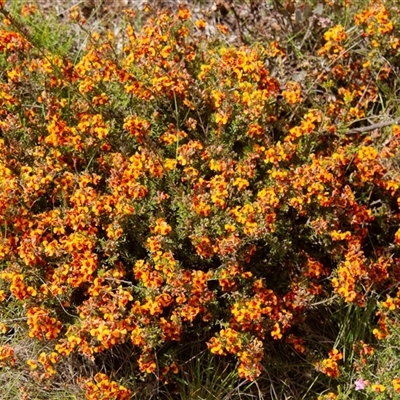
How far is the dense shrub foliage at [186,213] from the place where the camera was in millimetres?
2906

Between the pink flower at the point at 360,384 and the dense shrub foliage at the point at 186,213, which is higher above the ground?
the dense shrub foliage at the point at 186,213

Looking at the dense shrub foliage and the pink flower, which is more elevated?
the dense shrub foliage

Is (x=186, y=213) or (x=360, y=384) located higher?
(x=186, y=213)

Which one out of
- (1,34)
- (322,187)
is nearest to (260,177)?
(322,187)

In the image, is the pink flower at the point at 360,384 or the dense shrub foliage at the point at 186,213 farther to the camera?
the pink flower at the point at 360,384

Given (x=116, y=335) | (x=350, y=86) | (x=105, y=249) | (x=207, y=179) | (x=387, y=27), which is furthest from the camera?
(x=350, y=86)

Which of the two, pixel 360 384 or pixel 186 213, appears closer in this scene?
pixel 186 213

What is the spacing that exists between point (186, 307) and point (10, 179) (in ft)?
3.05

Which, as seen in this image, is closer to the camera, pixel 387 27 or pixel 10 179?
pixel 10 179

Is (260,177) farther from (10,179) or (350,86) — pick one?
(10,179)

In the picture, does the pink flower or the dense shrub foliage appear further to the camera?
the pink flower

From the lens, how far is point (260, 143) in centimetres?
328

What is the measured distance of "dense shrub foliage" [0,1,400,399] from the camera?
291 centimetres

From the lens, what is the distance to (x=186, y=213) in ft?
9.79
